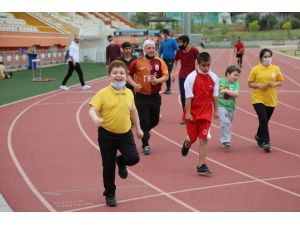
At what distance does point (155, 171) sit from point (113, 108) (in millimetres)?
2121

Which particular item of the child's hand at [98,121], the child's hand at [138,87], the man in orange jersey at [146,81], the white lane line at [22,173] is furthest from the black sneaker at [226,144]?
the child's hand at [98,121]

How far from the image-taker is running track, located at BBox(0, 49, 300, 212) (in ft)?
20.8

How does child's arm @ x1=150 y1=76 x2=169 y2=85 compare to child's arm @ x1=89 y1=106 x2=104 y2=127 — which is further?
child's arm @ x1=150 y1=76 x2=169 y2=85

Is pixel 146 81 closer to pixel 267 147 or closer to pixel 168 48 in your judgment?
pixel 267 147

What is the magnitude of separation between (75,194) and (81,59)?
113 feet

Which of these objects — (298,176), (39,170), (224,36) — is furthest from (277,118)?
(224,36)

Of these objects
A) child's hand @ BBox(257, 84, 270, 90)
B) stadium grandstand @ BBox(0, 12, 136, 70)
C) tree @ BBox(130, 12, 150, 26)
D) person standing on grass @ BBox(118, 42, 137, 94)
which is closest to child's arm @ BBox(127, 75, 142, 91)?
person standing on grass @ BBox(118, 42, 137, 94)

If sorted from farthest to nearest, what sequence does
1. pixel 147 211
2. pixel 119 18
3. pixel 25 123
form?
pixel 119 18 → pixel 25 123 → pixel 147 211

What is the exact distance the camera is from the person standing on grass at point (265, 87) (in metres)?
9.34

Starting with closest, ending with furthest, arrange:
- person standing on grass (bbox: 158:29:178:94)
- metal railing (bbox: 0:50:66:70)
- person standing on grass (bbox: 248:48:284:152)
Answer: person standing on grass (bbox: 248:48:284:152)
person standing on grass (bbox: 158:29:178:94)
metal railing (bbox: 0:50:66:70)

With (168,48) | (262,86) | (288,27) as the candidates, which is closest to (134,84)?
(262,86)

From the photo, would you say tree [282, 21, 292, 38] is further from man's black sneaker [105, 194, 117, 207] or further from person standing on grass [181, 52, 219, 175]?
man's black sneaker [105, 194, 117, 207]

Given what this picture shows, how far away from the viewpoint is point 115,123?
612 cm

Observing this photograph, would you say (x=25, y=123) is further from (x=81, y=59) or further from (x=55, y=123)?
(x=81, y=59)
